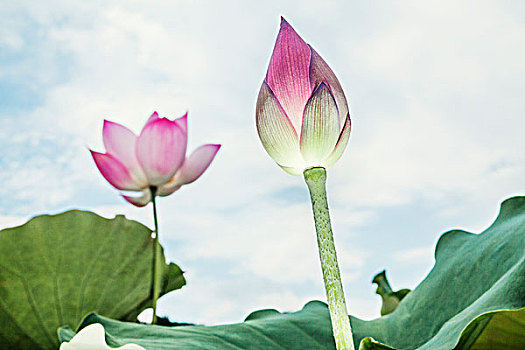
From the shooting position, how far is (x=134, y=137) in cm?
89

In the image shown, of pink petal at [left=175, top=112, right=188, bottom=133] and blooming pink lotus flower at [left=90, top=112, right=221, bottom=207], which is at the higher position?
pink petal at [left=175, top=112, right=188, bottom=133]

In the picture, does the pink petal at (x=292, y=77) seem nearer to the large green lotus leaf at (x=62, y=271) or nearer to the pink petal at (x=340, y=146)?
the pink petal at (x=340, y=146)

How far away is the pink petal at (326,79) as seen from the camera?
13.0 inches

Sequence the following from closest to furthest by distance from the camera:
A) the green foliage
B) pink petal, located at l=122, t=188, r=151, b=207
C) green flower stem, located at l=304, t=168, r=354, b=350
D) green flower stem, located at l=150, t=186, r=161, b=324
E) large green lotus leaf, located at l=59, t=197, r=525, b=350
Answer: green flower stem, located at l=304, t=168, r=354, b=350 < large green lotus leaf, located at l=59, t=197, r=525, b=350 < green flower stem, located at l=150, t=186, r=161, b=324 < pink petal, located at l=122, t=188, r=151, b=207 < the green foliage

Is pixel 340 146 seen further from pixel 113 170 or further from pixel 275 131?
pixel 113 170

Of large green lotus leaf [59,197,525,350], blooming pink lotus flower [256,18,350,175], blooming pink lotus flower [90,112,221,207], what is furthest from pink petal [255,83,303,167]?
blooming pink lotus flower [90,112,221,207]

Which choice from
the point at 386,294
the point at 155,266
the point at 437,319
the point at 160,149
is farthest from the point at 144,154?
the point at 386,294

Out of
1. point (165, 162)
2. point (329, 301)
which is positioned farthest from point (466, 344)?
point (165, 162)

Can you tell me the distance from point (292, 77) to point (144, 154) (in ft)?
1.92

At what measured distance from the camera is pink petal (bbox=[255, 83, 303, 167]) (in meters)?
0.33

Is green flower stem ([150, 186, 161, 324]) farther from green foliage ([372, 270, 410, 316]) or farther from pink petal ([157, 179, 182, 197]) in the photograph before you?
green foliage ([372, 270, 410, 316])

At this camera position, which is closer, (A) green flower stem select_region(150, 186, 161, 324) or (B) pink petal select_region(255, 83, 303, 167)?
(B) pink petal select_region(255, 83, 303, 167)

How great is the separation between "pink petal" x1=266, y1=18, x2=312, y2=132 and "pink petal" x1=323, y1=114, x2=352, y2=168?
27 mm

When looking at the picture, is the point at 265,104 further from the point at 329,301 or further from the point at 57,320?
the point at 57,320
